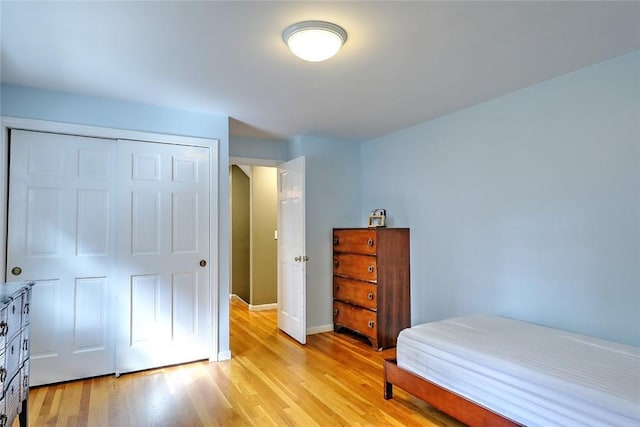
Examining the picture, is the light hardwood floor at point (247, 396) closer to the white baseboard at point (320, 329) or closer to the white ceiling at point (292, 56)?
the white baseboard at point (320, 329)

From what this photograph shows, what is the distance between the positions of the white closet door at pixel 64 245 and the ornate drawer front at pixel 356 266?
2292 millimetres

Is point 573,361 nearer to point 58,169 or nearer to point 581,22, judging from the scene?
point 581,22

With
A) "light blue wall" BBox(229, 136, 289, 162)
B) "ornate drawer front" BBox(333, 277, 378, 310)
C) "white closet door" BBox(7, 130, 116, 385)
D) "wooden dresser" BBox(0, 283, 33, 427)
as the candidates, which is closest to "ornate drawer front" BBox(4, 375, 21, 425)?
"wooden dresser" BBox(0, 283, 33, 427)

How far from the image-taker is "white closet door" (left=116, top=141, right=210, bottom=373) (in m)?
3.02

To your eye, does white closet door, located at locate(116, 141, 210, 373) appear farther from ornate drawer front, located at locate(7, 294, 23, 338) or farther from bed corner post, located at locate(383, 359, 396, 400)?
bed corner post, located at locate(383, 359, 396, 400)

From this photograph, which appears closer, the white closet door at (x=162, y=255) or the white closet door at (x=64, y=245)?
the white closet door at (x=64, y=245)

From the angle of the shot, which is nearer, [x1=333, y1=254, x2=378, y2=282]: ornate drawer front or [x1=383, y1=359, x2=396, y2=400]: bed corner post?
[x1=383, y1=359, x2=396, y2=400]: bed corner post

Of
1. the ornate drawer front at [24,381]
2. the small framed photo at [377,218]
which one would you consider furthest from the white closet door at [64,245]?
the small framed photo at [377,218]

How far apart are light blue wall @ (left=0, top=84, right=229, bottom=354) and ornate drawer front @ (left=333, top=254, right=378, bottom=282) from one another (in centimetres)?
136

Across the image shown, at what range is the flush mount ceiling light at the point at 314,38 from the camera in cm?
189

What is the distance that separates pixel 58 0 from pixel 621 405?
3.05 m

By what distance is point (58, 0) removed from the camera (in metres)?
1.69

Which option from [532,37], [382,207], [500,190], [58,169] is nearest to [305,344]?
[382,207]

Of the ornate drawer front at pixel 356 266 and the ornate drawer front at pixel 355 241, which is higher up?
the ornate drawer front at pixel 355 241
